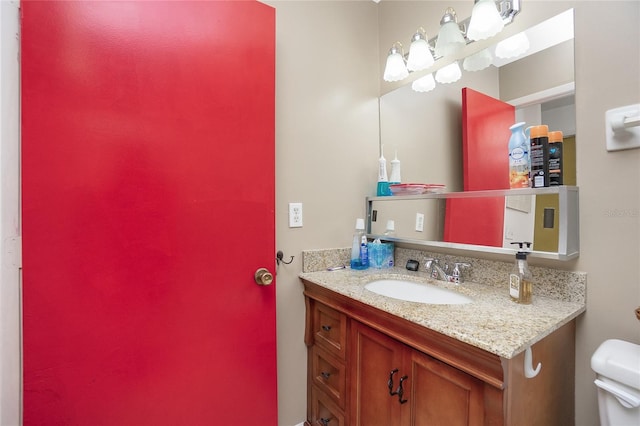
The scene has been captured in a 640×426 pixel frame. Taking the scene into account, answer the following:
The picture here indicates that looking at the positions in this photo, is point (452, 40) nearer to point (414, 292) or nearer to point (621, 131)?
point (621, 131)

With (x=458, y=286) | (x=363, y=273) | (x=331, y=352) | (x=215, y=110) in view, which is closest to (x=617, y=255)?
(x=458, y=286)

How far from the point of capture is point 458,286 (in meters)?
1.23

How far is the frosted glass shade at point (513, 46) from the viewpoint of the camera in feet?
3.75

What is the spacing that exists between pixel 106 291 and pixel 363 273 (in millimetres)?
1075

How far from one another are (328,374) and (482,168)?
1.18 metres

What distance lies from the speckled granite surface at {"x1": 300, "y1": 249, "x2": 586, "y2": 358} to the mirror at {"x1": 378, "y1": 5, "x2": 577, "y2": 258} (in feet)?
0.43

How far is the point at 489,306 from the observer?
3.17 feet

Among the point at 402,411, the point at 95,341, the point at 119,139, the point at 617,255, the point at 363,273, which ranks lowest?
the point at 402,411

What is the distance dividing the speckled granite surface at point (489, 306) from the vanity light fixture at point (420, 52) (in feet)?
3.20

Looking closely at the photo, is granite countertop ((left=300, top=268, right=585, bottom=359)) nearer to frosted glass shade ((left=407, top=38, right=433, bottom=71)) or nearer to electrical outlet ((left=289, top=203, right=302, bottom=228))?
electrical outlet ((left=289, top=203, right=302, bottom=228))

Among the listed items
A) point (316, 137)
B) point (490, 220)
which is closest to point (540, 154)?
point (490, 220)

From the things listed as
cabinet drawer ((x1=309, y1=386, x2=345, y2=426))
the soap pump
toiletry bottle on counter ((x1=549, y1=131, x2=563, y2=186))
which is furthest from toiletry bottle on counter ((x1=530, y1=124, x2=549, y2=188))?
cabinet drawer ((x1=309, y1=386, x2=345, y2=426))

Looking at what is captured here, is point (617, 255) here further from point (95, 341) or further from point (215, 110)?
point (95, 341)

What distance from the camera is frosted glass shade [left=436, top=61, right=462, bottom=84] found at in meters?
1.38
